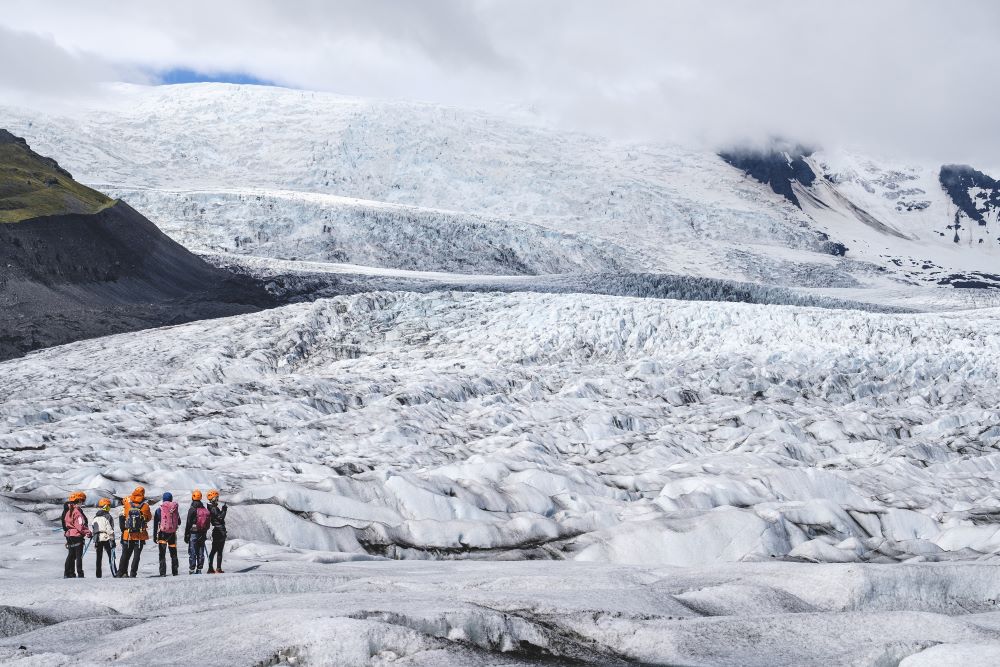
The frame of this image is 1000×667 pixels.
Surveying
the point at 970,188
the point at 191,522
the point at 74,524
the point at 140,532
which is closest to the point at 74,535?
the point at 74,524

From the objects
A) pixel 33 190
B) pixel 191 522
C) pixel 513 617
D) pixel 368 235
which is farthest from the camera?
pixel 368 235

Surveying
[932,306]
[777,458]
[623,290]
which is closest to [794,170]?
[932,306]

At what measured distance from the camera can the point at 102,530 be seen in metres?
9.30

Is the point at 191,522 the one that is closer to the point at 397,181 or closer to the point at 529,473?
the point at 529,473

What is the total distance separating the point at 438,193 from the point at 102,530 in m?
58.2

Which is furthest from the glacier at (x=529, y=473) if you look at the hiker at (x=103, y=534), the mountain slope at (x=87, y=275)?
the mountain slope at (x=87, y=275)

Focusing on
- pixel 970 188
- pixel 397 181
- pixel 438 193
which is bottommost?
pixel 438 193

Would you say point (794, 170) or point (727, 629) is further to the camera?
point (794, 170)

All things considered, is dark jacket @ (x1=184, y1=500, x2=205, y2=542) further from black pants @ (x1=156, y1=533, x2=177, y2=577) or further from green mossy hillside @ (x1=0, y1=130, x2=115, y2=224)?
green mossy hillside @ (x1=0, y1=130, x2=115, y2=224)

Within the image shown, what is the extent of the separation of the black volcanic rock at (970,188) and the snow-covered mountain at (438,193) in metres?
25.0

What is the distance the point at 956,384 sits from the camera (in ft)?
72.7

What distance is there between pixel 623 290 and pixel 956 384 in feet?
A: 47.6

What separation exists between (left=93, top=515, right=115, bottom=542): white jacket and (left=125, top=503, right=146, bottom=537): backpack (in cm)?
30

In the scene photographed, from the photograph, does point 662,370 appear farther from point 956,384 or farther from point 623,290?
point 623,290
